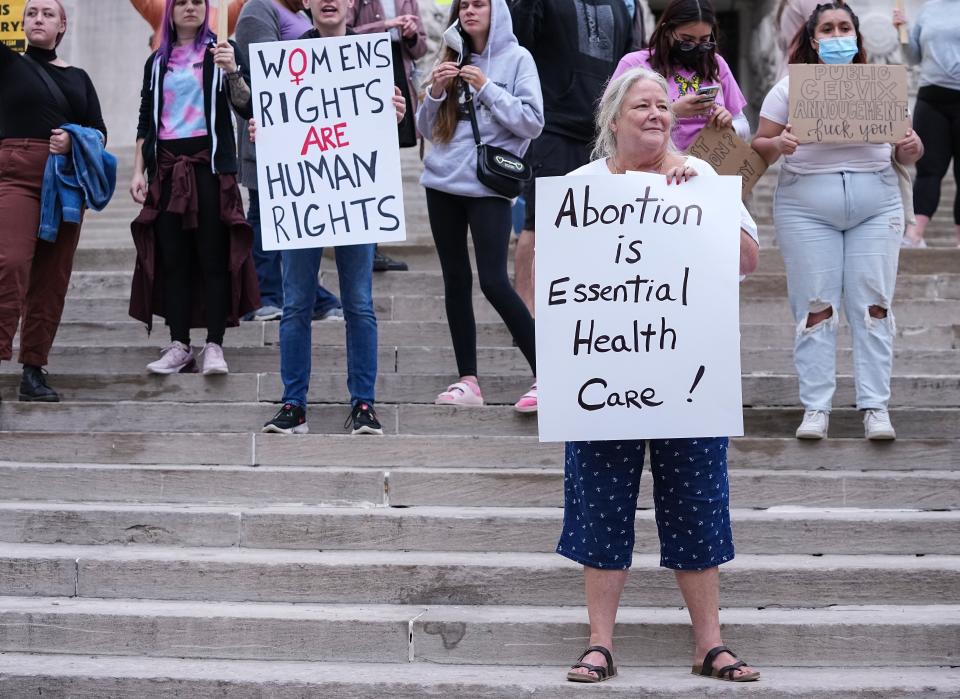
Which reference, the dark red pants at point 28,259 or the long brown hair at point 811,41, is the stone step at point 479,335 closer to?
the dark red pants at point 28,259

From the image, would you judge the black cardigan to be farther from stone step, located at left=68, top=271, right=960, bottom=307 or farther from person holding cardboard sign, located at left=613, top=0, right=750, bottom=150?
person holding cardboard sign, located at left=613, top=0, right=750, bottom=150

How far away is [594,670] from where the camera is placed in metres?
4.66

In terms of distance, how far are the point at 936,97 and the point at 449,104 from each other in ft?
13.2

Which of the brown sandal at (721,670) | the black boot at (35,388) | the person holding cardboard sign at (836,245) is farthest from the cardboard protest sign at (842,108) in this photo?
the black boot at (35,388)

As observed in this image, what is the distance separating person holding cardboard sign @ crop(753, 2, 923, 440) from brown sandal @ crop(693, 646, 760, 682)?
1.73 m

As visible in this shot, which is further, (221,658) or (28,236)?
(28,236)

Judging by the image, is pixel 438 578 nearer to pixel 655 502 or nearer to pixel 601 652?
pixel 601 652

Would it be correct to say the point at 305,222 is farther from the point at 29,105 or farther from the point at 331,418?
the point at 29,105

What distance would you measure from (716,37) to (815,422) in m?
1.77

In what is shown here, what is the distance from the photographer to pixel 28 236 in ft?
23.4

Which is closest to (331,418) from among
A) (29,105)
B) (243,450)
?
(243,450)

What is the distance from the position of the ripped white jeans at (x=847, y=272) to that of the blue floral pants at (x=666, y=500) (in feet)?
5.82

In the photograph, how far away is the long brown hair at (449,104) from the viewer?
261 inches

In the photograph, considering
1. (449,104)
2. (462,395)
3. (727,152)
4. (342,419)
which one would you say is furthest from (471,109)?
(342,419)
